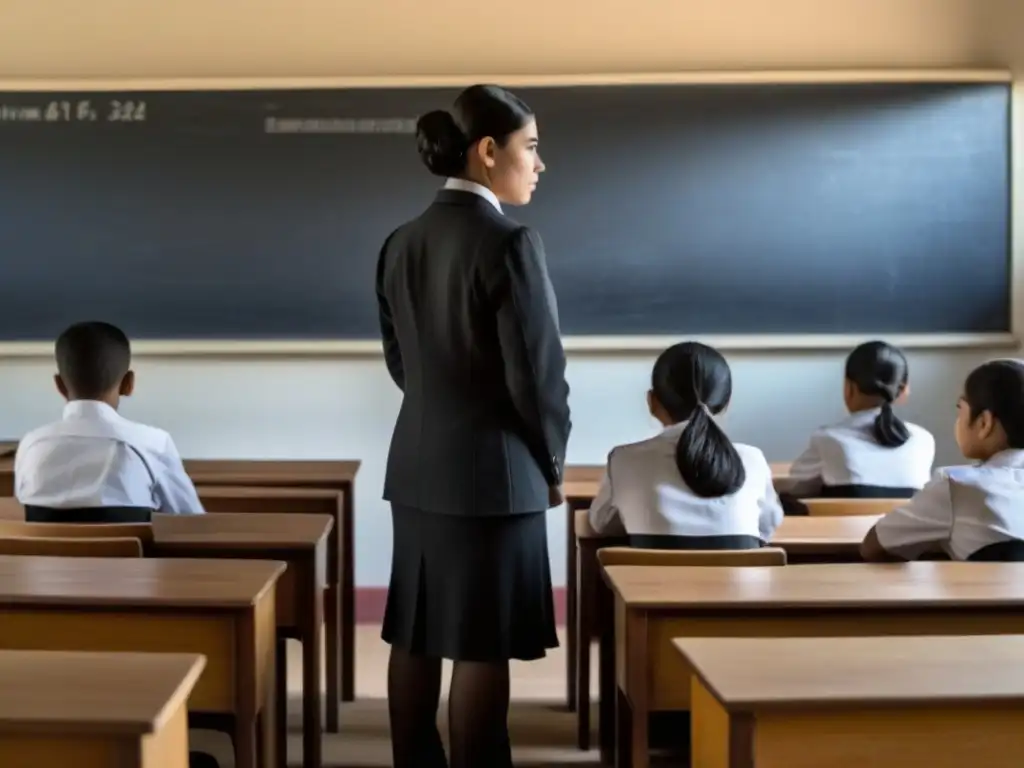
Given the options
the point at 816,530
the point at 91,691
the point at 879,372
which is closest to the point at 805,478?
the point at 879,372

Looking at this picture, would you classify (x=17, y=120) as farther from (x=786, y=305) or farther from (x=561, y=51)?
(x=786, y=305)

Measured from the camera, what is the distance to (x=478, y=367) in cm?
208

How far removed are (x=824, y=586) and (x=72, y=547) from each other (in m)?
1.49

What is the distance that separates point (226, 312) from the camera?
4.19 m

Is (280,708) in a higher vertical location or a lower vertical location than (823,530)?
Result: lower

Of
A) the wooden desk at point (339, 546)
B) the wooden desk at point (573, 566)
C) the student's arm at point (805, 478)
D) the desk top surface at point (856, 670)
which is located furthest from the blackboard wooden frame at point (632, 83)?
the desk top surface at point (856, 670)

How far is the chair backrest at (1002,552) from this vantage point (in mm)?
2162

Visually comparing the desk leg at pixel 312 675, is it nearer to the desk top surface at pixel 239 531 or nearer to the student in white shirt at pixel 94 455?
the desk top surface at pixel 239 531

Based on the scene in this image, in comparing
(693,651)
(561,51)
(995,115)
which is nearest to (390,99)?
(561,51)

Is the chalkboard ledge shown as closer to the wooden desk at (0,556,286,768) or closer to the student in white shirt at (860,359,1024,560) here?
the student in white shirt at (860,359,1024,560)

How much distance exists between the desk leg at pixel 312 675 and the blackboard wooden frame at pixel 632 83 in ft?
6.00

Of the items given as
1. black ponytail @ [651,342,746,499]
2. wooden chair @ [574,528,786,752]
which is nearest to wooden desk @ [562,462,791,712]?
wooden chair @ [574,528,786,752]

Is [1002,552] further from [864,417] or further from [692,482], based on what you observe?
[864,417]

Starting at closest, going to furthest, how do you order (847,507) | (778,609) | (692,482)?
1. (778,609)
2. (692,482)
3. (847,507)
